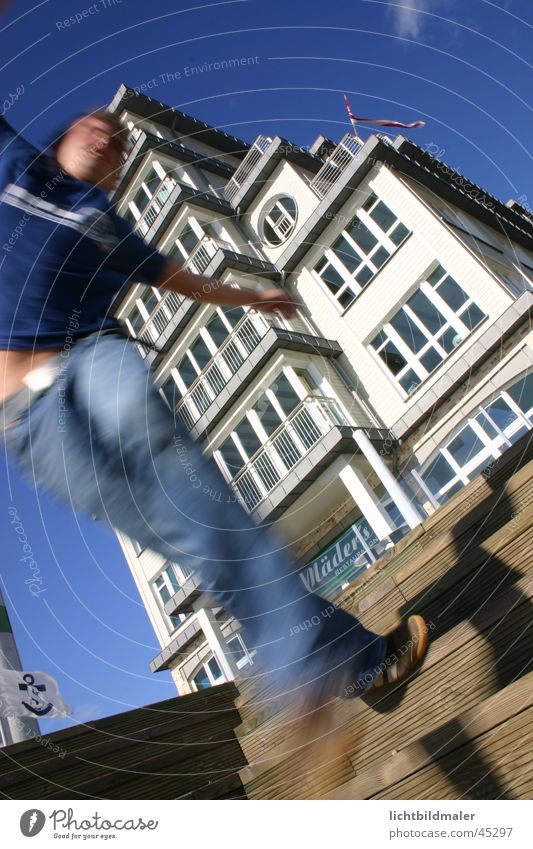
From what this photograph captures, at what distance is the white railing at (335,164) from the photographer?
735 inches

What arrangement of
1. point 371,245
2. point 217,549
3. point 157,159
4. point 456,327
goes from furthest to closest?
point 157,159 → point 371,245 → point 456,327 → point 217,549

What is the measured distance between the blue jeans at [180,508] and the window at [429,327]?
48.3 ft

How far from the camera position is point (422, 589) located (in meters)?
2.15

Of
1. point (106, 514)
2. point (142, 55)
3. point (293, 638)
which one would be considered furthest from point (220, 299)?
point (142, 55)

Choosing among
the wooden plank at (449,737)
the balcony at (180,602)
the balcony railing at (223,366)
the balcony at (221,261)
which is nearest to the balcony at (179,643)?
the balcony at (180,602)

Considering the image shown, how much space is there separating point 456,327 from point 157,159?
1400cm

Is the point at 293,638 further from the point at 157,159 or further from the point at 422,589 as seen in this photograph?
the point at 157,159

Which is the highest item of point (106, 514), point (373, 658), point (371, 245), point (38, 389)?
point (371, 245)

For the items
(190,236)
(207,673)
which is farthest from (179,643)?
(190,236)

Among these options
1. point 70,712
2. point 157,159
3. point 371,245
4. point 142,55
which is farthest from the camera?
point 157,159

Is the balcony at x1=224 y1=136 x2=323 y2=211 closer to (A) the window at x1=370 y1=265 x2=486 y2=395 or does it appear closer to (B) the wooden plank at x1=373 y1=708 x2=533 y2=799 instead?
(A) the window at x1=370 y1=265 x2=486 y2=395

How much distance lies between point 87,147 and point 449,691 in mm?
2187

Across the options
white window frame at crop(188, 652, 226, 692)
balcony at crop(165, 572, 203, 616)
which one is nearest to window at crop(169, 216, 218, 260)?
balcony at crop(165, 572, 203, 616)

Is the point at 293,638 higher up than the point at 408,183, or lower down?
lower down
